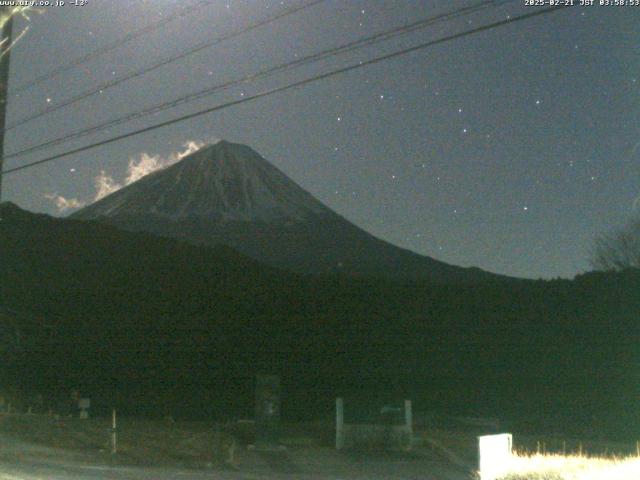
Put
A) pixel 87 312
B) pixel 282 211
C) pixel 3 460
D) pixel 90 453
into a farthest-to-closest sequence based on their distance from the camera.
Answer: pixel 282 211 < pixel 87 312 < pixel 90 453 < pixel 3 460

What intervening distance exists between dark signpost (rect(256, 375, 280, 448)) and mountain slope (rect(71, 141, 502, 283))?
169ft

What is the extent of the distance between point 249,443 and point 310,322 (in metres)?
22.4

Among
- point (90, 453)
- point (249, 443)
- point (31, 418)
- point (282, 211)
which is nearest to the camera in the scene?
point (90, 453)

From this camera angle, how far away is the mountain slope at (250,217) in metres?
82.9

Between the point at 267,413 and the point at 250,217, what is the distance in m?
79.3

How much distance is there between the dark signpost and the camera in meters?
21.6

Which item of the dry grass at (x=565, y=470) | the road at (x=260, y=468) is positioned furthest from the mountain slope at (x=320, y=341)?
the dry grass at (x=565, y=470)

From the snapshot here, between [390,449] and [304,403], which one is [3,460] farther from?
[304,403]

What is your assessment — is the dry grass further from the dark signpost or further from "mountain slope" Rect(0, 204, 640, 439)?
"mountain slope" Rect(0, 204, 640, 439)

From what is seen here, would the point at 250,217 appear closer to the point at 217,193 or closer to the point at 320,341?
the point at 217,193

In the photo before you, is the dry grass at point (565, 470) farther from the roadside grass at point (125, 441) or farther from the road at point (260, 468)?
the roadside grass at point (125, 441)

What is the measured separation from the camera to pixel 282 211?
10250cm

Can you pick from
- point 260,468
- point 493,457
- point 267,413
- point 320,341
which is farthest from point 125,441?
point 320,341

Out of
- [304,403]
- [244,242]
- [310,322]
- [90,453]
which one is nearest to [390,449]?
[90,453]
